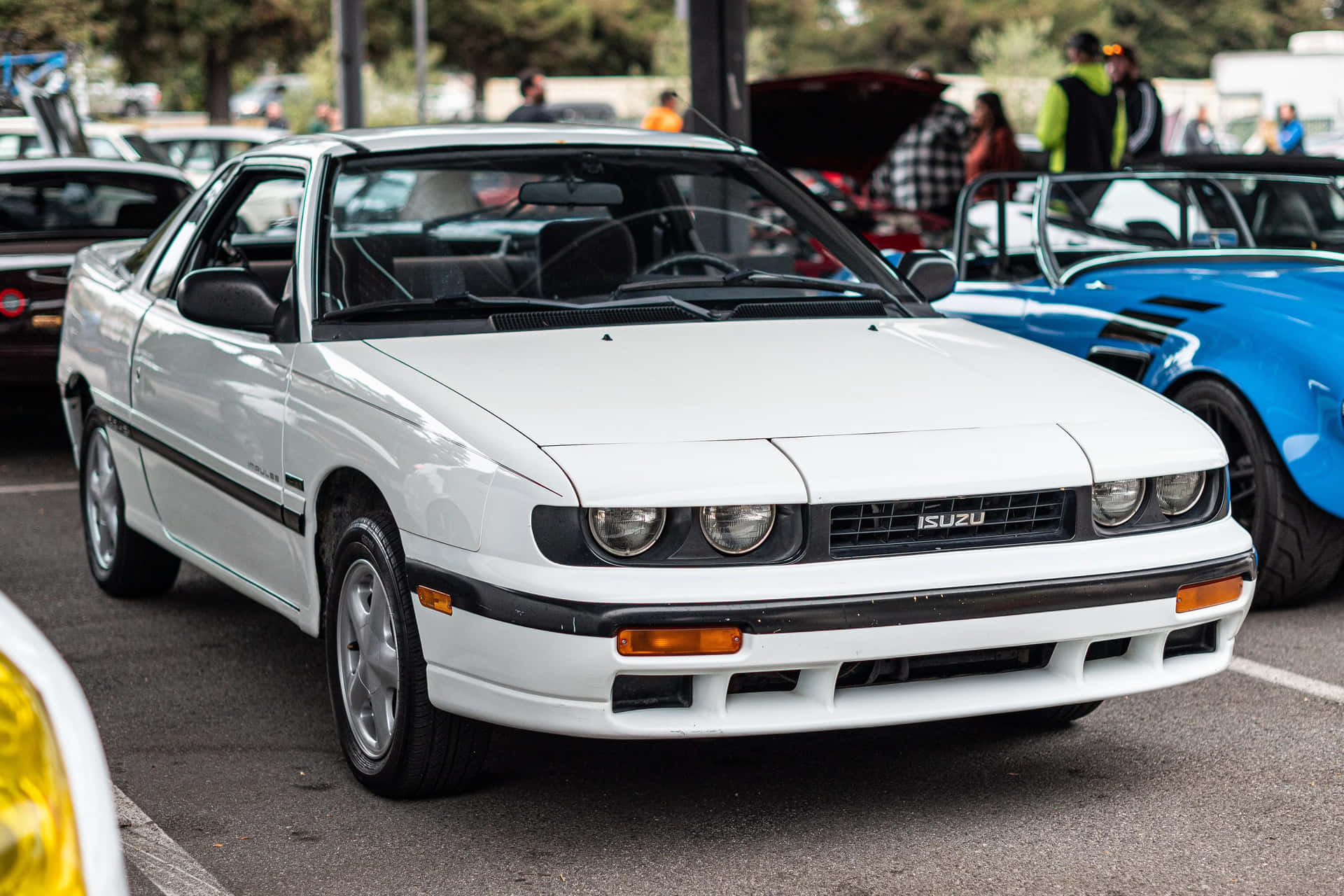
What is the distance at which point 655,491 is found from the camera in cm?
319

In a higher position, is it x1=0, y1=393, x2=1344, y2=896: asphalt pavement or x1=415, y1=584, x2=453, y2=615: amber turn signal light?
x1=415, y1=584, x2=453, y2=615: amber turn signal light

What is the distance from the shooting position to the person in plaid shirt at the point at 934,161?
12.9 meters

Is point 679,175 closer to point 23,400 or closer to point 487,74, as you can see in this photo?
point 23,400

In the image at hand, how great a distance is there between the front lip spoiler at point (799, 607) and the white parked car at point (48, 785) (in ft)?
4.78

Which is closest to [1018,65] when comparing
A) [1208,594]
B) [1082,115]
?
[1082,115]

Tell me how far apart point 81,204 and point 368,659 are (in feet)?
18.6

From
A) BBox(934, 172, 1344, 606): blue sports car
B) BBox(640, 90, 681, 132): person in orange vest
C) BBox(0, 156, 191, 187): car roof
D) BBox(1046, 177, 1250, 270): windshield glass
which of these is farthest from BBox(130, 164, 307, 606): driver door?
BBox(640, 90, 681, 132): person in orange vest

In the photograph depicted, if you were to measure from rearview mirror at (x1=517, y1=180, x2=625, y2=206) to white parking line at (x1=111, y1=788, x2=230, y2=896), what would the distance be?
2002 mm

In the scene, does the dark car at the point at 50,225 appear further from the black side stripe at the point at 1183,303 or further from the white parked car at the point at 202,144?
the white parked car at the point at 202,144

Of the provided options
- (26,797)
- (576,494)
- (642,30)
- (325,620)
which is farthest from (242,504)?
(642,30)

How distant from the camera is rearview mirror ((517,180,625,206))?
4.89 meters

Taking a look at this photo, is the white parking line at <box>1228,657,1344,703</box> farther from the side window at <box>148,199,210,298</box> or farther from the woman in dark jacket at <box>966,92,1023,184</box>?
the woman in dark jacket at <box>966,92,1023,184</box>

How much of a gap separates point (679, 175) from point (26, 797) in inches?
144

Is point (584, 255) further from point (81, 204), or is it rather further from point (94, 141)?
point (94, 141)
